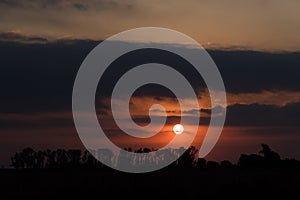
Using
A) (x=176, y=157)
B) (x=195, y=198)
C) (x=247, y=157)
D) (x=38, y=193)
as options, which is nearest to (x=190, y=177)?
(x=195, y=198)

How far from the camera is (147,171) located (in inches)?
3278

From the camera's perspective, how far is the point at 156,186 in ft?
222

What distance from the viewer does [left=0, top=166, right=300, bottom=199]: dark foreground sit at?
63.9 meters

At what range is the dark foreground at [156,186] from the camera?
63.9 meters

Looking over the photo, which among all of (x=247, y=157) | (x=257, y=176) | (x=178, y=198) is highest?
(x=247, y=157)

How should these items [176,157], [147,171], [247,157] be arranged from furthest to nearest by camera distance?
[176,157], [247,157], [147,171]

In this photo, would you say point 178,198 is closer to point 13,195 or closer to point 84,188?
point 84,188

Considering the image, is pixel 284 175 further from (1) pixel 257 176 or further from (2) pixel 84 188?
(2) pixel 84 188

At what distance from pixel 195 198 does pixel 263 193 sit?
19.0ft

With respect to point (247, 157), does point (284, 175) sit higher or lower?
lower

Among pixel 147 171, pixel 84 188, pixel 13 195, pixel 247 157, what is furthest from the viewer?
pixel 247 157

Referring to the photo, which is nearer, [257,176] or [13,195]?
[13,195]

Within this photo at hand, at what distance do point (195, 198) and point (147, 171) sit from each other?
2013 centimetres

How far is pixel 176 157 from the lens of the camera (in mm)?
109812
